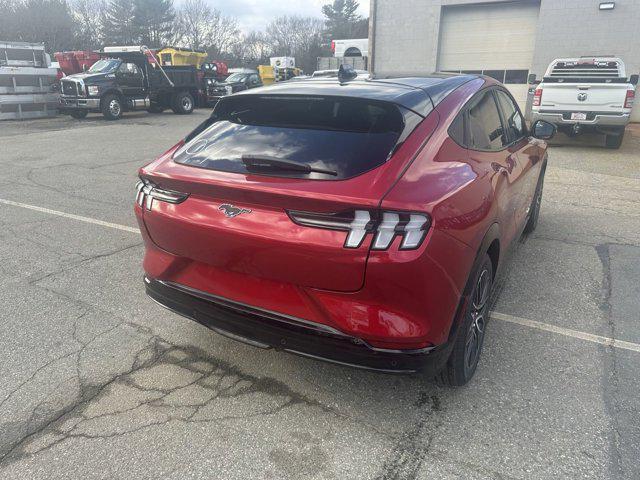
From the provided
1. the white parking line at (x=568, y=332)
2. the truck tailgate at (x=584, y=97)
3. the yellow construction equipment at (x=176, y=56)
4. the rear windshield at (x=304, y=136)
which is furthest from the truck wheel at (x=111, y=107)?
the white parking line at (x=568, y=332)

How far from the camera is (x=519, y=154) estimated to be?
379cm

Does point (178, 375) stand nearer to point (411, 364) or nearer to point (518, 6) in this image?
point (411, 364)

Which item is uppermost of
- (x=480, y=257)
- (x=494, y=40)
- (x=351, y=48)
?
(x=351, y=48)

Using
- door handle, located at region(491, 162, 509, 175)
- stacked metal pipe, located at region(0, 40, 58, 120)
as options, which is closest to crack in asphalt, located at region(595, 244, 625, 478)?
door handle, located at region(491, 162, 509, 175)

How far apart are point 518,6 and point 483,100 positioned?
19.0 m

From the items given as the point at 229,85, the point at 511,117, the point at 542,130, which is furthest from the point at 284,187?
the point at 229,85

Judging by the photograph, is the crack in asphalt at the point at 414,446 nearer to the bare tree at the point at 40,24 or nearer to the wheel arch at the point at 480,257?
the wheel arch at the point at 480,257

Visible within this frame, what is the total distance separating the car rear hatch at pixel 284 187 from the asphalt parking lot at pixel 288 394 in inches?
31.0

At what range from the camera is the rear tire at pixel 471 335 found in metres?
2.54

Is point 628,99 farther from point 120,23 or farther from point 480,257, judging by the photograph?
point 120,23

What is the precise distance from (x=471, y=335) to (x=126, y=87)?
1964 centimetres

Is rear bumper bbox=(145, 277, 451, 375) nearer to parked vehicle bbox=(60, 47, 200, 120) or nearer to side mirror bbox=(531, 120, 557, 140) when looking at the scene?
side mirror bbox=(531, 120, 557, 140)

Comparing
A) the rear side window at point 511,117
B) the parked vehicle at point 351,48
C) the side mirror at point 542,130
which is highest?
the parked vehicle at point 351,48

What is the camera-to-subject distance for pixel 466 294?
96.2 inches
